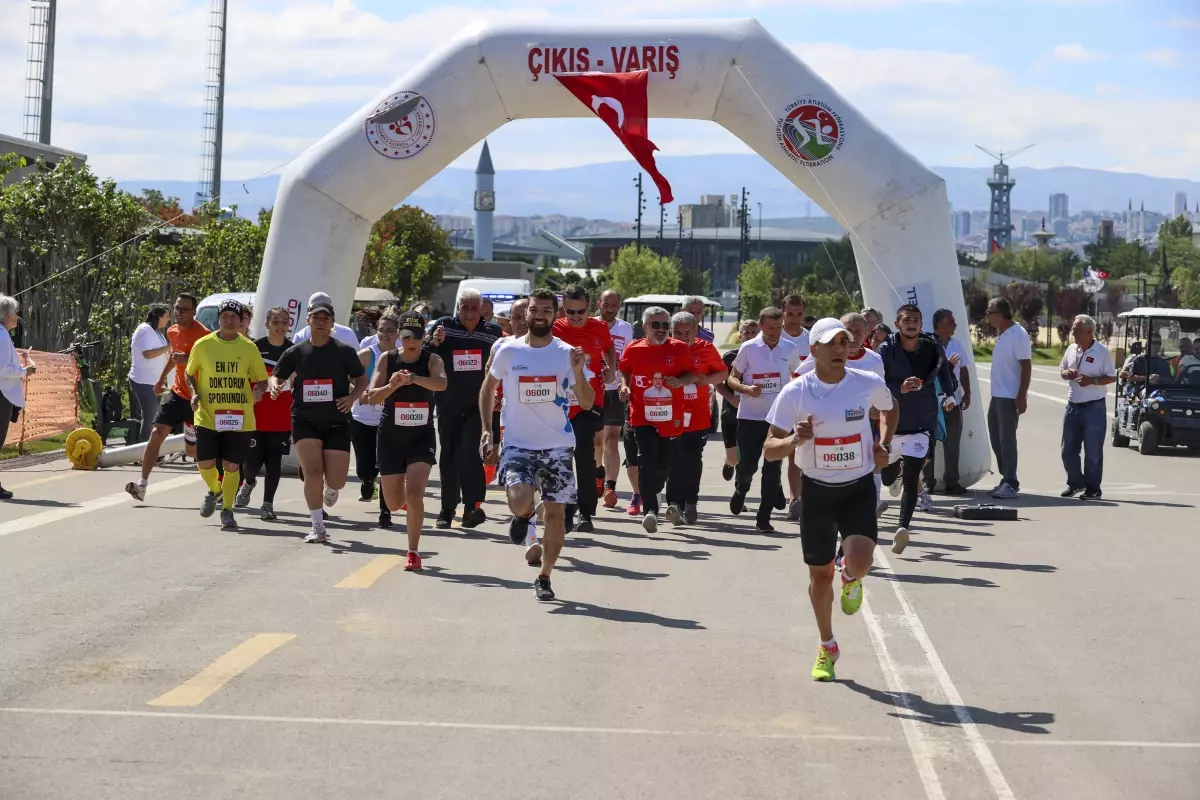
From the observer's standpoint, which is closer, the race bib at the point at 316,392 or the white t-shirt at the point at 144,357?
the race bib at the point at 316,392

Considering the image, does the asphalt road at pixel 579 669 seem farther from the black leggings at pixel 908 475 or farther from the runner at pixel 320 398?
the runner at pixel 320 398

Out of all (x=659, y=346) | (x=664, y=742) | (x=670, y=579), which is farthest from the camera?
(x=659, y=346)

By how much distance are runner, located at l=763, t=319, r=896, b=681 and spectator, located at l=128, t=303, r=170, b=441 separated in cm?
1088

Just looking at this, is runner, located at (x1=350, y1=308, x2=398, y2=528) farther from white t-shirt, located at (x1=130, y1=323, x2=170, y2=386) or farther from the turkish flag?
the turkish flag

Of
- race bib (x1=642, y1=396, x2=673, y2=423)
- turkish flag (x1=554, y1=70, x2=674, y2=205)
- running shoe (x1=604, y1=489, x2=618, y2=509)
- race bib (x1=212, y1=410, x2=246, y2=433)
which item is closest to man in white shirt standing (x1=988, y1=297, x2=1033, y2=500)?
turkish flag (x1=554, y1=70, x2=674, y2=205)

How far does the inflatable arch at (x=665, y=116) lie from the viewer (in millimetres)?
17359

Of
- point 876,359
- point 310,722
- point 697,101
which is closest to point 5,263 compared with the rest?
point 697,101

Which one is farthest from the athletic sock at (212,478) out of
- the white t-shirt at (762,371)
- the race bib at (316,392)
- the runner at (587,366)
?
the white t-shirt at (762,371)

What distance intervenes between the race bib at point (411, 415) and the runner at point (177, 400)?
2633mm

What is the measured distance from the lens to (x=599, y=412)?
14.2 metres

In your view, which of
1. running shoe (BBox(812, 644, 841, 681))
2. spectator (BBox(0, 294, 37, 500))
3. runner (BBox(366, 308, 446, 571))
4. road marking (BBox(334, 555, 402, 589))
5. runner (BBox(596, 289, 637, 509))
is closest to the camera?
running shoe (BBox(812, 644, 841, 681))

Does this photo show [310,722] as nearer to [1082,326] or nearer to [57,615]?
[57,615]

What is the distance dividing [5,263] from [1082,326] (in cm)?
2000

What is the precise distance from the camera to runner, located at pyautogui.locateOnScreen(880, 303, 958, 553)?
42.3 ft
